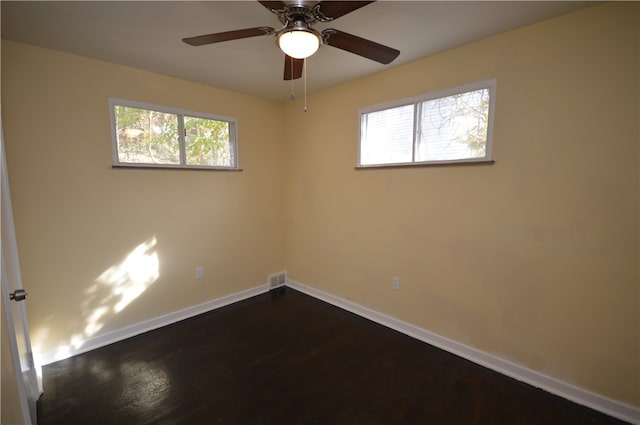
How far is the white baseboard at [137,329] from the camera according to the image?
230cm

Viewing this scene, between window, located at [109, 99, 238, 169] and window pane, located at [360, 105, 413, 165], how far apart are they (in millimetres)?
1567

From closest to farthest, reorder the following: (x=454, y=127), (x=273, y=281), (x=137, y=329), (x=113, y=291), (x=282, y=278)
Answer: (x=454, y=127) < (x=113, y=291) < (x=137, y=329) < (x=273, y=281) < (x=282, y=278)

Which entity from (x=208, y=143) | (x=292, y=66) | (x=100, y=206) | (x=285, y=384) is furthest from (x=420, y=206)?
(x=100, y=206)

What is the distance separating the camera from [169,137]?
9.34 feet

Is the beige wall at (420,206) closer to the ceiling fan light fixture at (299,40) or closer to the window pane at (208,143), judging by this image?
the window pane at (208,143)

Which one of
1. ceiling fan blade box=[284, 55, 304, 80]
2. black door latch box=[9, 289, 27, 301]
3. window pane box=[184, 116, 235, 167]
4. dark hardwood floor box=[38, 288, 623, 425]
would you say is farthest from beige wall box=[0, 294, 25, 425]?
window pane box=[184, 116, 235, 167]

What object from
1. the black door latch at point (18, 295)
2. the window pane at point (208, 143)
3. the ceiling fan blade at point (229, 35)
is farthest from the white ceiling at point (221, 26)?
the black door latch at point (18, 295)

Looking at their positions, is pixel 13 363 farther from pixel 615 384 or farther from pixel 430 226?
pixel 615 384

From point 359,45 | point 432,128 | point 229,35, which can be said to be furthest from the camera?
point 432,128

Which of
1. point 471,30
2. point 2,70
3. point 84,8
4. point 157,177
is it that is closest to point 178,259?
point 157,177

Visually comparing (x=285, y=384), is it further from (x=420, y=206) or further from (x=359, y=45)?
(x=359, y=45)

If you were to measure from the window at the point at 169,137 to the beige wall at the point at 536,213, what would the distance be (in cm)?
163

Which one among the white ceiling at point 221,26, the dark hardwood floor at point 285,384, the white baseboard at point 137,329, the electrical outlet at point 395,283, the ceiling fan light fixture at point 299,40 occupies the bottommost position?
the dark hardwood floor at point 285,384

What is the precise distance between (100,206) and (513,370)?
3627 millimetres
